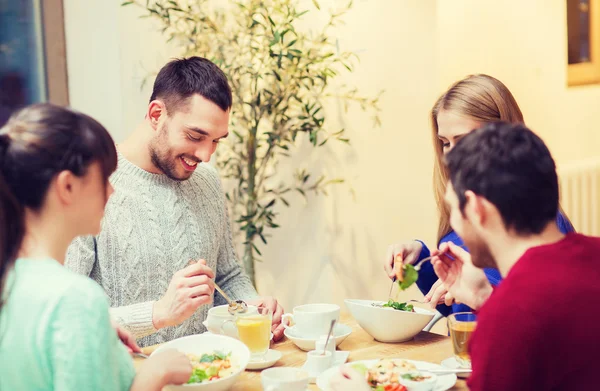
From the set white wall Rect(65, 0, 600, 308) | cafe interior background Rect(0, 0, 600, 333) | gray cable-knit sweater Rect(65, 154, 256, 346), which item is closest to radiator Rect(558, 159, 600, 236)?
cafe interior background Rect(0, 0, 600, 333)

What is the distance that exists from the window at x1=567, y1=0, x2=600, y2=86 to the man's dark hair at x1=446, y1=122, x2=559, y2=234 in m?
4.09

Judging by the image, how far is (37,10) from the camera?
11.1ft

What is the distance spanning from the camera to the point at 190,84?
244 centimetres

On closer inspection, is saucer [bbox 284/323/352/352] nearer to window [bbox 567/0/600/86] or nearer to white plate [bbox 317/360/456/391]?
white plate [bbox 317/360/456/391]

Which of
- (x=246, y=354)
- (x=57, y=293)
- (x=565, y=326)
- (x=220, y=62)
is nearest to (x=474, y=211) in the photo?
(x=565, y=326)

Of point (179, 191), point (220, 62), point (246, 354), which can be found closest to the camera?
point (246, 354)

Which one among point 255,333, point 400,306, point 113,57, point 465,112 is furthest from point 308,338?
point 113,57

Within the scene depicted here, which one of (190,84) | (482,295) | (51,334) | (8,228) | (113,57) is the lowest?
(482,295)

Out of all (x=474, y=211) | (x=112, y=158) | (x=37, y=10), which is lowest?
(x=474, y=211)

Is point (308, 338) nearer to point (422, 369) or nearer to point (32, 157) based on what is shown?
point (422, 369)

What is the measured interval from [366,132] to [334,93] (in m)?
0.30

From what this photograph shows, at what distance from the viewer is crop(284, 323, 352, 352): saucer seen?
1.95 meters

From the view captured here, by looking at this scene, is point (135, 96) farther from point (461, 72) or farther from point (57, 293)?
point (57, 293)

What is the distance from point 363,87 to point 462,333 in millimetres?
2251
